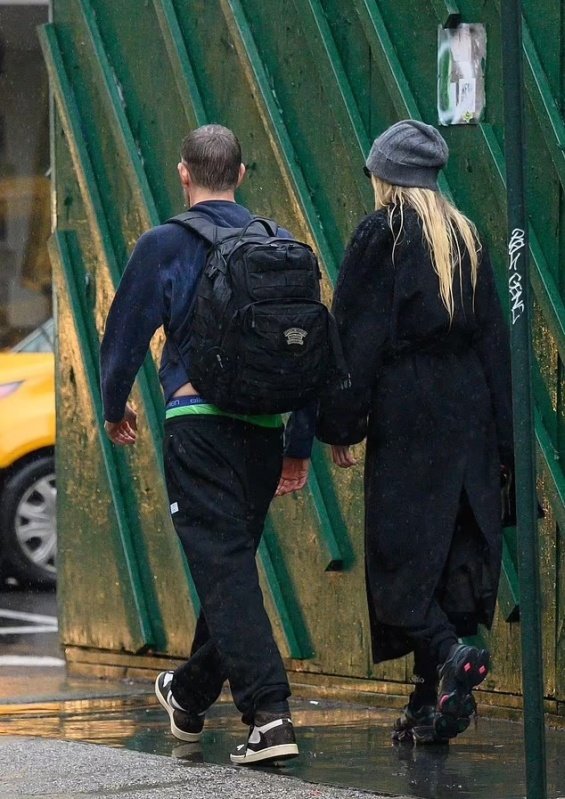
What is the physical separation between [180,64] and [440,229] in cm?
204

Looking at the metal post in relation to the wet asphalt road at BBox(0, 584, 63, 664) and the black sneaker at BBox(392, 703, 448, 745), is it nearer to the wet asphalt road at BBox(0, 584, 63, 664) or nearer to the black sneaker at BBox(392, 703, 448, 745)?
the black sneaker at BBox(392, 703, 448, 745)

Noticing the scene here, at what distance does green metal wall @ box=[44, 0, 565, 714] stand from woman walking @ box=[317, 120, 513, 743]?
0.41m

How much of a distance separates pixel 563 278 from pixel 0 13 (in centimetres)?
809

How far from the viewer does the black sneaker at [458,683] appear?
5.46 meters

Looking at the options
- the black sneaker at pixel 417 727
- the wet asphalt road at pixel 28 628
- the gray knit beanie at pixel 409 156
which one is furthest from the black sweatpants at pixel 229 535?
the wet asphalt road at pixel 28 628

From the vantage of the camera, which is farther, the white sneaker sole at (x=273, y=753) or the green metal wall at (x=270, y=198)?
the green metal wall at (x=270, y=198)

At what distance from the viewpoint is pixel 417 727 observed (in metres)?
5.88

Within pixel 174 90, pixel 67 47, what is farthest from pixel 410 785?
pixel 67 47

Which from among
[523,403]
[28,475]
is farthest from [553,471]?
[28,475]

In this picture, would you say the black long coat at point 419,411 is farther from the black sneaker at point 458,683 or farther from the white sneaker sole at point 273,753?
the white sneaker sole at point 273,753

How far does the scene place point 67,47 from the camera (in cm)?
796

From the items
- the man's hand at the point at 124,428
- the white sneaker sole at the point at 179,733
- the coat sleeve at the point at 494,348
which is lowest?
the white sneaker sole at the point at 179,733

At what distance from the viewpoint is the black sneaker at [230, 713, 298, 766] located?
5496 mm

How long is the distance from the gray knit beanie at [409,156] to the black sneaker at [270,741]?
161 cm
